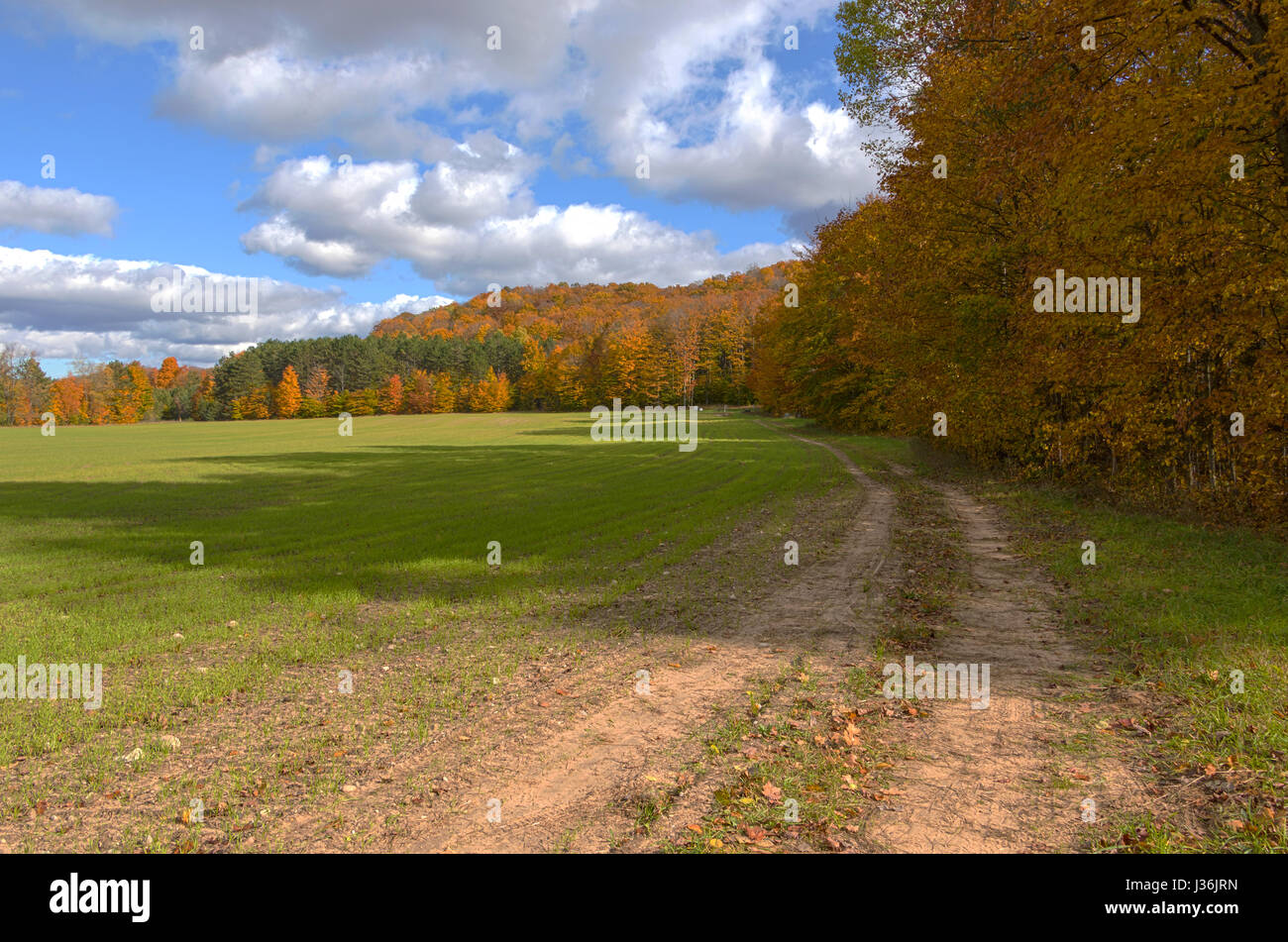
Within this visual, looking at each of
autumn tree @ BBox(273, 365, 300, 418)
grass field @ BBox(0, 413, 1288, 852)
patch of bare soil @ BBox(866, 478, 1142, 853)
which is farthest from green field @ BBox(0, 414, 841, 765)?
autumn tree @ BBox(273, 365, 300, 418)

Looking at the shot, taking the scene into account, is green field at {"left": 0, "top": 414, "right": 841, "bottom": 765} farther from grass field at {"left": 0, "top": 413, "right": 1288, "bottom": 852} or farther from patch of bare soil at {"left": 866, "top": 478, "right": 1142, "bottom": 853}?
patch of bare soil at {"left": 866, "top": 478, "right": 1142, "bottom": 853}

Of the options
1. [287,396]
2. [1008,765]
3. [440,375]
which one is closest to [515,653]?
[1008,765]

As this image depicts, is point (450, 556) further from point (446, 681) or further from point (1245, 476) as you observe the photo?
point (1245, 476)

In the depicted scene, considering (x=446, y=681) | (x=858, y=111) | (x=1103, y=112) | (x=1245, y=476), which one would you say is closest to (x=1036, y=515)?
(x=1245, y=476)

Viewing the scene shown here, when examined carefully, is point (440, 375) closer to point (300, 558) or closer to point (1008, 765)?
point (300, 558)

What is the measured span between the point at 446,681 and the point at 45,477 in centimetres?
3216

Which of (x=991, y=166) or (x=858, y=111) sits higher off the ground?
(x=858, y=111)

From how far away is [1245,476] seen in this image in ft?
39.3

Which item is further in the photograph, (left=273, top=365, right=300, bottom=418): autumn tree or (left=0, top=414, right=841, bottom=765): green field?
(left=273, top=365, right=300, bottom=418): autumn tree

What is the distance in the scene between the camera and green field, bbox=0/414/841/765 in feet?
24.7

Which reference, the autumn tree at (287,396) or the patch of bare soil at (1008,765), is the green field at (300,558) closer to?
the patch of bare soil at (1008,765)

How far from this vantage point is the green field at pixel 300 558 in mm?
7527

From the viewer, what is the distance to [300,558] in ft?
42.7

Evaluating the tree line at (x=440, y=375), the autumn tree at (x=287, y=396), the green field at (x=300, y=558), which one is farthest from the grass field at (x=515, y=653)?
the autumn tree at (x=287, y=396)
